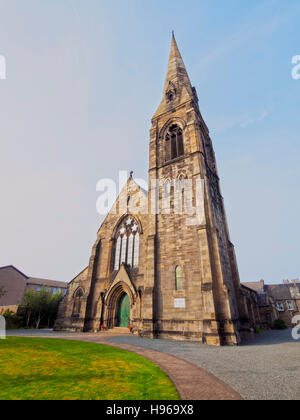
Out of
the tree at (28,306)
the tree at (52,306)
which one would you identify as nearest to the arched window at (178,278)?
the tree at (52,306)

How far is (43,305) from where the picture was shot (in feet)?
98.1

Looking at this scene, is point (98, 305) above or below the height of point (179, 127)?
below

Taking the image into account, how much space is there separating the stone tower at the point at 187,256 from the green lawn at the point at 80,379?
8569 mm

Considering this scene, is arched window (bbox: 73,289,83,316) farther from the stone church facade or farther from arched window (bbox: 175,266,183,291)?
arched window (bbox: 175,266,183,291)

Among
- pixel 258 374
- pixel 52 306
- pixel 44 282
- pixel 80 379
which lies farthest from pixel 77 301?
pixel 44 282

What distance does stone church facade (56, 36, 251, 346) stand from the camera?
14.7 m

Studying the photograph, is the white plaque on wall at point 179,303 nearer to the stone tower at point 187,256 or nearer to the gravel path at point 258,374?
the stone tower at point 187,256

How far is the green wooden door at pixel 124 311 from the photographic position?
61.3ft

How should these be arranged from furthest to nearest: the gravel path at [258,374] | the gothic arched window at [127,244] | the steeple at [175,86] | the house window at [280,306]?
the house window at [280,306] < the steeple at [175,86] < the gothic arched window at [127,244] < the gravel path at [258,374]

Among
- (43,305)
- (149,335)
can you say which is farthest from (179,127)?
(43,305)

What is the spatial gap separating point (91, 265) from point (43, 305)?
48.4ft

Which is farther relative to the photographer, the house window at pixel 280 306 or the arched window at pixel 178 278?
the house window at pixel 280 306

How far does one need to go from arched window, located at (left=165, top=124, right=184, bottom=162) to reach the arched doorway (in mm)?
15208
